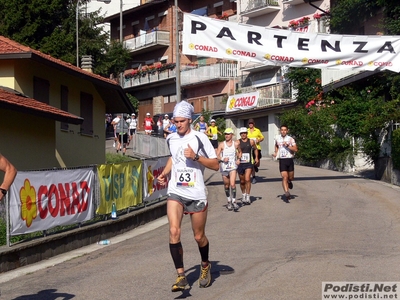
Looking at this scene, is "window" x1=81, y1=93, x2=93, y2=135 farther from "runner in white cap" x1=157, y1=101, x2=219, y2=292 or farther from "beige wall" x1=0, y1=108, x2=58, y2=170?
"runner in white cap" x1=157, y1=101, x2=219, y2=292

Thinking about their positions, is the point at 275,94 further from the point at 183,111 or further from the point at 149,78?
the point at 183,111

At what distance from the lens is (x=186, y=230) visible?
14766mm

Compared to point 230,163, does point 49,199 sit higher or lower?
lower

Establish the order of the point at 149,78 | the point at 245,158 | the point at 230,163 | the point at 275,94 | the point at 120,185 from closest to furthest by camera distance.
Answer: the point at 120,185, the point at 230,163, the point at 245,158, the point at 275,94, the point at 149,78

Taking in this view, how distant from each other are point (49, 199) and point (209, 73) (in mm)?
41096

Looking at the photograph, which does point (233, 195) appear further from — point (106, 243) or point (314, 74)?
point (314, 74)

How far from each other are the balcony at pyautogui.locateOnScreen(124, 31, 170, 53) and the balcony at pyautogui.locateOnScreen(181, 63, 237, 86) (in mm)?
5160

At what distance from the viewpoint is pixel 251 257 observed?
439 inches

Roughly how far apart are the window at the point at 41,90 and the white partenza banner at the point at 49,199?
9243 millimetres

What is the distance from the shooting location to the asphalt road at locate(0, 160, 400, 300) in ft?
29.4

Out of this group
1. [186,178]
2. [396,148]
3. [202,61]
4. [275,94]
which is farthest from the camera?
[202,61]

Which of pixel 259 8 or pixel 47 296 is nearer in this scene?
pixel 47 296

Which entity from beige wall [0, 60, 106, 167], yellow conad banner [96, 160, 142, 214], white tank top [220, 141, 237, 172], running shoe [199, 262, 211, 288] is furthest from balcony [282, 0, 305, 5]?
running shoe [199, 262, 211, 288]
